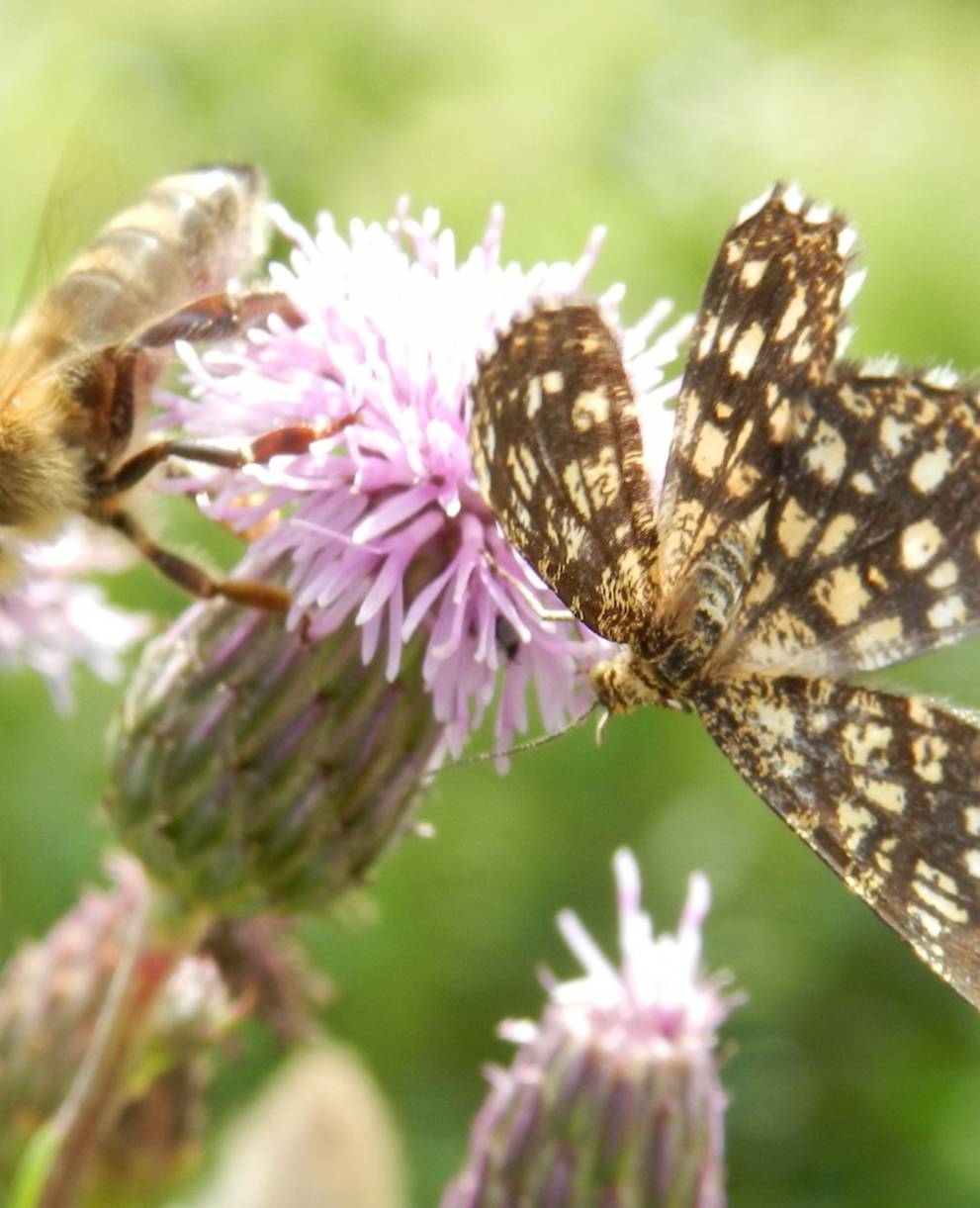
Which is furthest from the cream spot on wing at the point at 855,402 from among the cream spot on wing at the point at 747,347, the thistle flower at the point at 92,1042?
the thistle flower at the point at 92,1042

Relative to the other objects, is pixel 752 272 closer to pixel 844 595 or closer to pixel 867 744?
pixel 844 595

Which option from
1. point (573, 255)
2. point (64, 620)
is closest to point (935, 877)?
point (64, 620)

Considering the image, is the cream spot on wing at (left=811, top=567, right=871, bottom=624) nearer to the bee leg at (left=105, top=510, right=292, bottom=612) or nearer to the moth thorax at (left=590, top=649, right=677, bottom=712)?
the moth thorax at (left=590, top=649, right=677, bottom=712)

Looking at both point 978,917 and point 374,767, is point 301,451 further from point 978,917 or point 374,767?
point 978,917

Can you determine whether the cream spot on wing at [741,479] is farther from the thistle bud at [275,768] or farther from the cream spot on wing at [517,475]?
the thistle bud at [275,768]

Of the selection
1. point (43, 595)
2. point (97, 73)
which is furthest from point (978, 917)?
point (97, 73)
